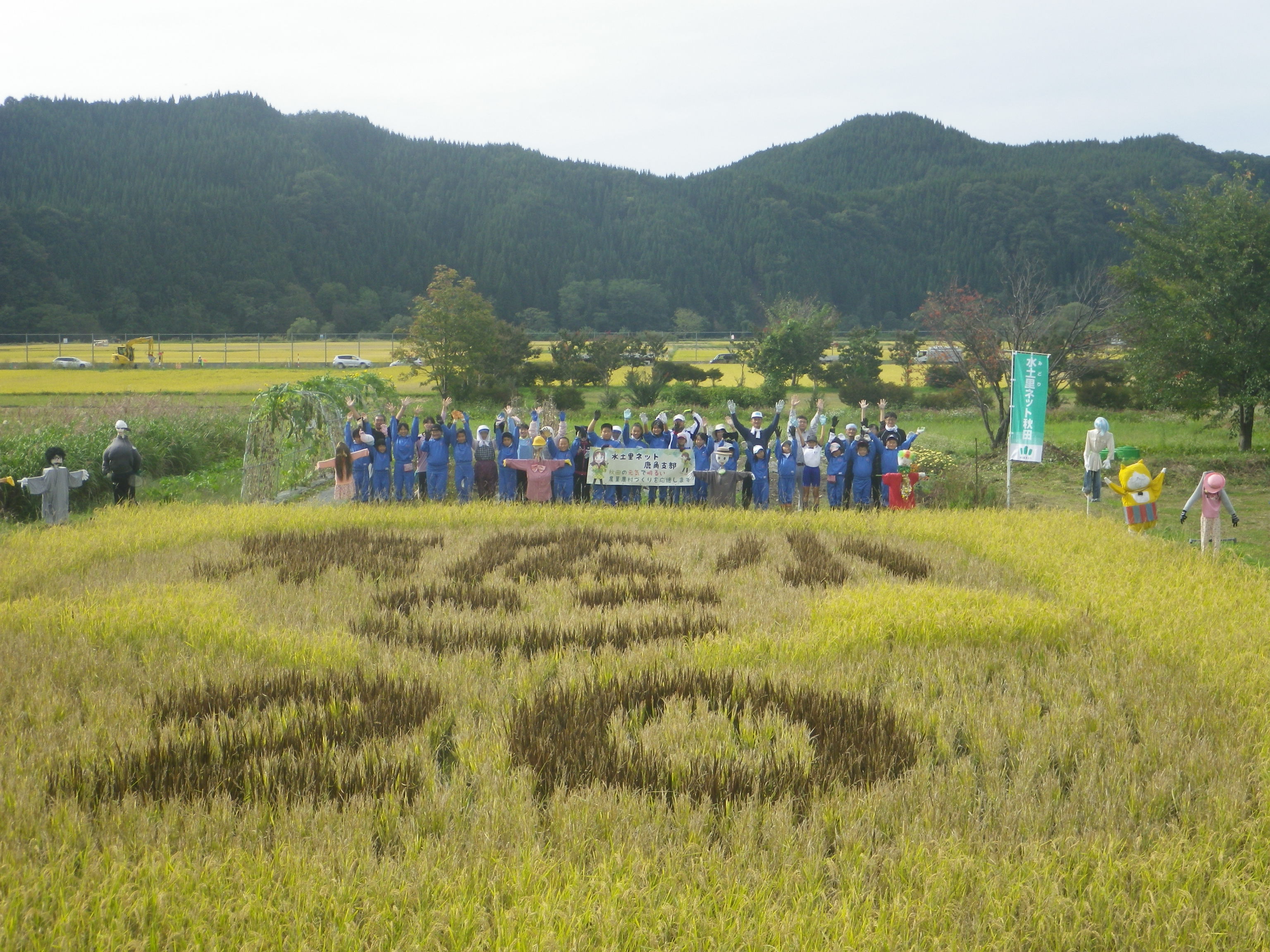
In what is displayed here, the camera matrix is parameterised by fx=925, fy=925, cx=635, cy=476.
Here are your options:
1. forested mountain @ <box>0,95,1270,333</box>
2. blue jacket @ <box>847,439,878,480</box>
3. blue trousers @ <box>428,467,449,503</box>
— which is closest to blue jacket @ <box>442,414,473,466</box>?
blue trousers @ <box>428,467,449,503</box>

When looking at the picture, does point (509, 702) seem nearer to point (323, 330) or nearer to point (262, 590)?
point (262, 590)

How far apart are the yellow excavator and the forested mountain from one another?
21650 millimetres

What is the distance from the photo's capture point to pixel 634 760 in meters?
5.28

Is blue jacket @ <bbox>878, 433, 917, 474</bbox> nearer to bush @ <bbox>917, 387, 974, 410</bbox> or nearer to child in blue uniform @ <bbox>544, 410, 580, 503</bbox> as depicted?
child in blue uniform @ <bbox>544, 410, 580, 503</bbox>

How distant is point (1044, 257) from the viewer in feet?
334

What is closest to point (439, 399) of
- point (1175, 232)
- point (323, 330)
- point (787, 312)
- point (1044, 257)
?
point (787, 312)

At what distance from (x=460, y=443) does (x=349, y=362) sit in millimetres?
38233

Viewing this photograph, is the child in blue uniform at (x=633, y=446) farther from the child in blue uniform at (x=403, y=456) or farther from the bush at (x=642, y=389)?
the bush at (x=642, y=389)

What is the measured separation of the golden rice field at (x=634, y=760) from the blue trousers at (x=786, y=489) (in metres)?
5.81

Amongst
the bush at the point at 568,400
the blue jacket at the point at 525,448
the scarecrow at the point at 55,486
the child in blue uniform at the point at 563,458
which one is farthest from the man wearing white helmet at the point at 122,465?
the bush at the point at 568,400

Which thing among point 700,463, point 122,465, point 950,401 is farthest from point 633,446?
point 950,401

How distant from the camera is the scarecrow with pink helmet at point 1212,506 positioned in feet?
34.8

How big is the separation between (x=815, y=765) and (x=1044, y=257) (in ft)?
359

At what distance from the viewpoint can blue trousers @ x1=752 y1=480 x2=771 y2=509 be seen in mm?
15680
